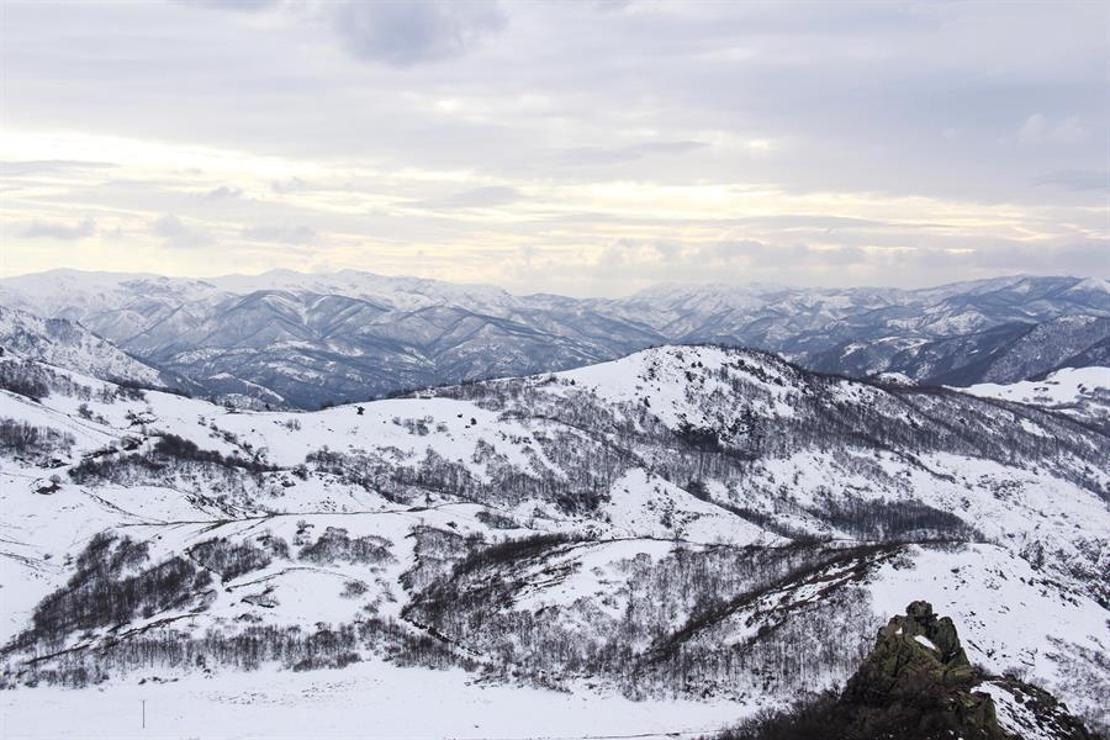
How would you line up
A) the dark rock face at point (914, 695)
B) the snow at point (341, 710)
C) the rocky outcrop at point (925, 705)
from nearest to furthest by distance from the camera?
the dark rock face at point (914, 695) → the rocky outcrop at point (925, 705) → the snow at point (341, 710)

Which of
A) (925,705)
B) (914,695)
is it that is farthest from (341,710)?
(925,705)

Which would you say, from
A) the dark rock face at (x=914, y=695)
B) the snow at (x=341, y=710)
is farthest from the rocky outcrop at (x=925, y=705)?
the snow at (x=341, y=710)

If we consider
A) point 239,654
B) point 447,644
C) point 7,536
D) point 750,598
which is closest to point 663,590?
point 750,598

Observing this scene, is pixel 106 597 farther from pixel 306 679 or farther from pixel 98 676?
pixel 306 679

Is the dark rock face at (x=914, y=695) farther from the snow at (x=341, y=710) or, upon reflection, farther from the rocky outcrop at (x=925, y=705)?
the snow at (x=341, y=710)

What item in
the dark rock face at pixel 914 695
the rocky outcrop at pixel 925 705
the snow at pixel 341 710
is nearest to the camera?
the dark rock face at pixel 914 695

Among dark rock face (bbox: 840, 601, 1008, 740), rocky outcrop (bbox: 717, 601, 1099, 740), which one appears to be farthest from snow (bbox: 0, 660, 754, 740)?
dark rock face (bbox: 840, 601, 1008, 740)

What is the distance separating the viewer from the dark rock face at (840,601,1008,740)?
2028 inches

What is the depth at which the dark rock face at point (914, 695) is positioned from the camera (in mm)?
51500

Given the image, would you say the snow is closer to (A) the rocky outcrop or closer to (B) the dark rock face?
(A) the rocky outcrop

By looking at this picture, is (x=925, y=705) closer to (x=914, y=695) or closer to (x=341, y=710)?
(x=914, y=695)

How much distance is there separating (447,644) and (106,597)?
167ft

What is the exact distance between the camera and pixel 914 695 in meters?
53.9

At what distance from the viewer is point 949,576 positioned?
101m
